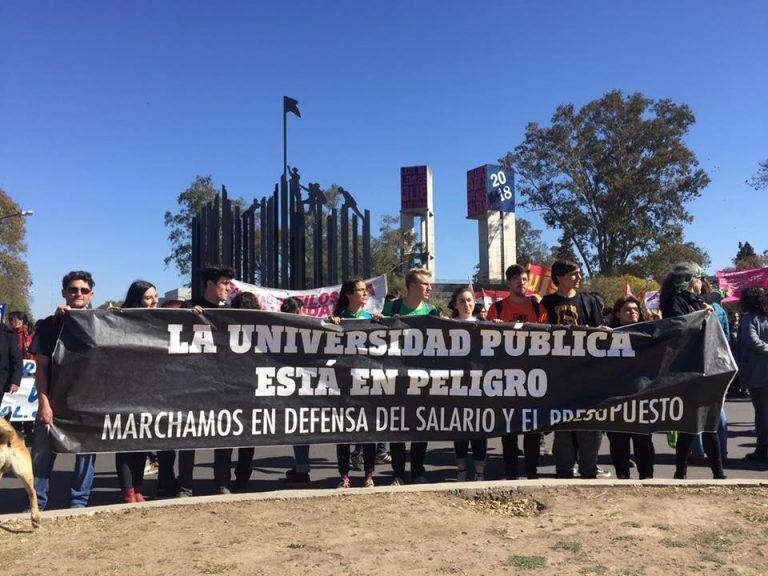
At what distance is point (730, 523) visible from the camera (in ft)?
13.1

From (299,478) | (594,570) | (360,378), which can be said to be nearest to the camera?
(594,570)

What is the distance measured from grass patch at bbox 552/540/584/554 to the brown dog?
10.2ft

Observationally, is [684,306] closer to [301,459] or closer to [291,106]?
[301,459]

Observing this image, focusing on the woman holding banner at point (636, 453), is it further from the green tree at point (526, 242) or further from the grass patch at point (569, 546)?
the green tree at point (526, 242)

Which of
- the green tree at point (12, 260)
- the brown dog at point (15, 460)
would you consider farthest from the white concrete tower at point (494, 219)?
the brown dog at point (15, 460)

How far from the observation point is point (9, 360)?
6434 millimetres

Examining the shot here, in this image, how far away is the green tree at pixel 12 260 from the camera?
51.1m

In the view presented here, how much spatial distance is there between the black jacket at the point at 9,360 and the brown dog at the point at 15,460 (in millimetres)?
2704

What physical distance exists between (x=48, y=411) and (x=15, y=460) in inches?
24.4

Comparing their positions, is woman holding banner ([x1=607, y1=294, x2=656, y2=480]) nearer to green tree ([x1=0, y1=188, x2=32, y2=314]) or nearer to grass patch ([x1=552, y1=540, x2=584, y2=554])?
grass patch ([x1=552, y1=540, x2=584, y2=554])

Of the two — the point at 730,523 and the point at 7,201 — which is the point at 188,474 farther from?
the point at 7,201

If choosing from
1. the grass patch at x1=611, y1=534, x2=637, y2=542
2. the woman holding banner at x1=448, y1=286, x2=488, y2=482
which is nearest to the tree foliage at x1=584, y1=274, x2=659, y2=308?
the woman holding banner at x1=448, y1=286, x2=488, y2=482

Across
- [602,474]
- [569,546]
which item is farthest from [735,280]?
[569,546]

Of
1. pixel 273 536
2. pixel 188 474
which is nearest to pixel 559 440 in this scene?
pixel 273 536
